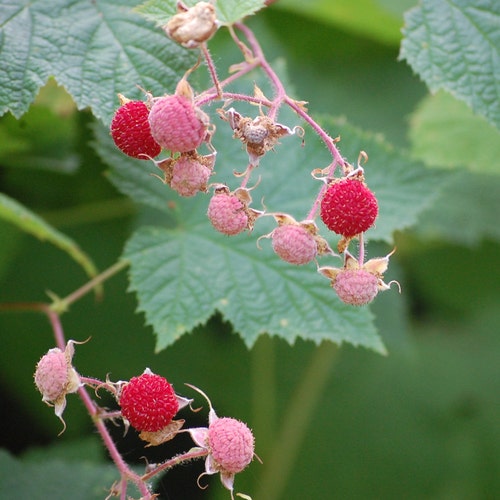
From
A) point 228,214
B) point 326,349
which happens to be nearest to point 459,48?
point 228,214

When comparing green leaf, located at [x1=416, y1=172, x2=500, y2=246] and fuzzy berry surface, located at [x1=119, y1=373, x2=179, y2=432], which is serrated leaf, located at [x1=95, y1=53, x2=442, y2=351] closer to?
fuzzy berry surface, located at [x1=119, y1=373, x2=179, y2=432]

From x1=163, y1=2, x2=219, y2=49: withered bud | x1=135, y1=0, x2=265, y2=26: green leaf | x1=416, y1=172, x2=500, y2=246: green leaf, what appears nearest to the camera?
Result: x1=163, y1=2, x2=219, y2=49: withered bud

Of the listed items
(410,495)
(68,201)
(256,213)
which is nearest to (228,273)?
(256,213)

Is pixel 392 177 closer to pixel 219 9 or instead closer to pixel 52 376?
pixel 219 9

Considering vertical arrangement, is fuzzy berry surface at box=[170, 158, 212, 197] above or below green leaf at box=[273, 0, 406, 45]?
above

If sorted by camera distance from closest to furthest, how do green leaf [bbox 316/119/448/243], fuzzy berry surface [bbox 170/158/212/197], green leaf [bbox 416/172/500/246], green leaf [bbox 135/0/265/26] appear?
fuzzy berry surface [bbox 170/158/212/197] < green leaf [bbox 135/0/265/26] < green leaf [bbox 316/119/448/243] < green leaf [bbox 416/172/500/246]

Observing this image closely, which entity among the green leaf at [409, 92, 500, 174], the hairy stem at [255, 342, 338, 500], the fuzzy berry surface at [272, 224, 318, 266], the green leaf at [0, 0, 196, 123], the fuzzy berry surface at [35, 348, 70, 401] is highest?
the green leaf at [0, 0, 196, 123]

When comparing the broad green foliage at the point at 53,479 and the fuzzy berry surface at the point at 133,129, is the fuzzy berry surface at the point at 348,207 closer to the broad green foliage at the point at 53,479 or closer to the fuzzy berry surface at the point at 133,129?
the fuzzy berry surface at the point at 133,129

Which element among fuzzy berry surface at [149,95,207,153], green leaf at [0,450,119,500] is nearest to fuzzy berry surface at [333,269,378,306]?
fuzzy berry surface at [149,95,207,153]
